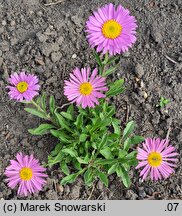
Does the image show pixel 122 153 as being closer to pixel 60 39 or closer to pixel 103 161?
pixel 103 161

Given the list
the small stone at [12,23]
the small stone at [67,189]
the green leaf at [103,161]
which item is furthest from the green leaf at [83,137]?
the small stone at [12,23]

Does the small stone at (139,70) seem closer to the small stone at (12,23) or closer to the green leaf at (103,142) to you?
the green leaf at (103,142)

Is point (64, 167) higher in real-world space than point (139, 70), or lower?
lower

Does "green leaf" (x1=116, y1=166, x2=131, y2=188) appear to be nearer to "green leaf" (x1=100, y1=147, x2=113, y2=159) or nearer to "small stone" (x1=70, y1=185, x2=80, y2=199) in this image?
"green leaf" (x1=100, y1=147, x2=113, y2=159)

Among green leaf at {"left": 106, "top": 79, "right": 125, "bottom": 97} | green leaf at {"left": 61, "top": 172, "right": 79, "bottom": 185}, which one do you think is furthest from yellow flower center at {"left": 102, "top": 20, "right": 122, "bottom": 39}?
green leaf at {"left": 61, "top": 172, "right": 79, "bottom": 185}

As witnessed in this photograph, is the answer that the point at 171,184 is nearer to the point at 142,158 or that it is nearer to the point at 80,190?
the point at 142,158

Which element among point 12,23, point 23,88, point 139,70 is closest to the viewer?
point 23,88

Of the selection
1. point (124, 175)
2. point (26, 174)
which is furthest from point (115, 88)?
point (26, 174)
